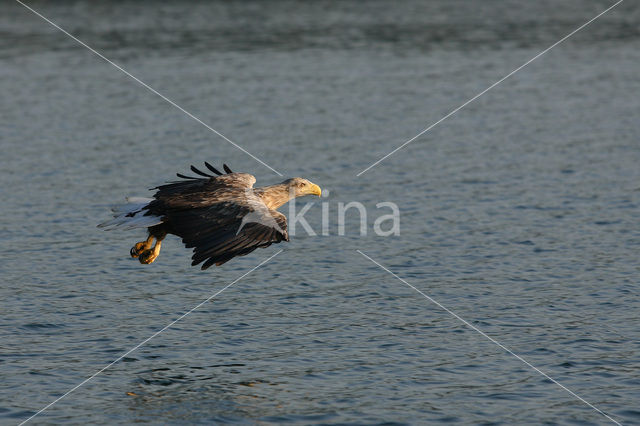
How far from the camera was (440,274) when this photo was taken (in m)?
17.1

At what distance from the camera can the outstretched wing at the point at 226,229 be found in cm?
1228

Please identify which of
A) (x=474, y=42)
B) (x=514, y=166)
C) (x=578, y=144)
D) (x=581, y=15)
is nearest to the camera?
(x=514, y=166)

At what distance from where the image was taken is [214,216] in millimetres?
13125

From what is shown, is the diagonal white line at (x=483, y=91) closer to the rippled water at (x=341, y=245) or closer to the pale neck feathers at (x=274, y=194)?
the rippled water at (x=341, y=245)

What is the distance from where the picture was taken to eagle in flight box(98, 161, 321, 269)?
12413 millimetres

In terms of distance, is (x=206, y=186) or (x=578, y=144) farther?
(x=578, y=144)

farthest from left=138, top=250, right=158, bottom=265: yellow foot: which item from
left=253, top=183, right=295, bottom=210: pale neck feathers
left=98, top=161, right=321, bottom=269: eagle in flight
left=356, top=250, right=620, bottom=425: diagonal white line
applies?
left=356, top=250, right=620, bottom=425: diagonal white line

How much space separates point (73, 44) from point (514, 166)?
25.8 m

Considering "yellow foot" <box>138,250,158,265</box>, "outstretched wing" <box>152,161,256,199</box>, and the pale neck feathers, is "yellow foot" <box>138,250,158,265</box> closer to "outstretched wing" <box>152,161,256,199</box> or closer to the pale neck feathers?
"outstretched wing" <box>152,161,256,199</box>

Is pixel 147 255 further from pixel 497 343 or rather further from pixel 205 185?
pixel 497 343

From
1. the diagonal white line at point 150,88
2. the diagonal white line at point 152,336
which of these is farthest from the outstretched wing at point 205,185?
the diagonal white line at point 150,88

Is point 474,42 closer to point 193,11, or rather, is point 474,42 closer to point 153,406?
point 193,11

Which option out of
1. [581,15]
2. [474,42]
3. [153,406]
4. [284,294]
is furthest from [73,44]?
[153,406]

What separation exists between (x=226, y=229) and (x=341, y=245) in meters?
6.59
